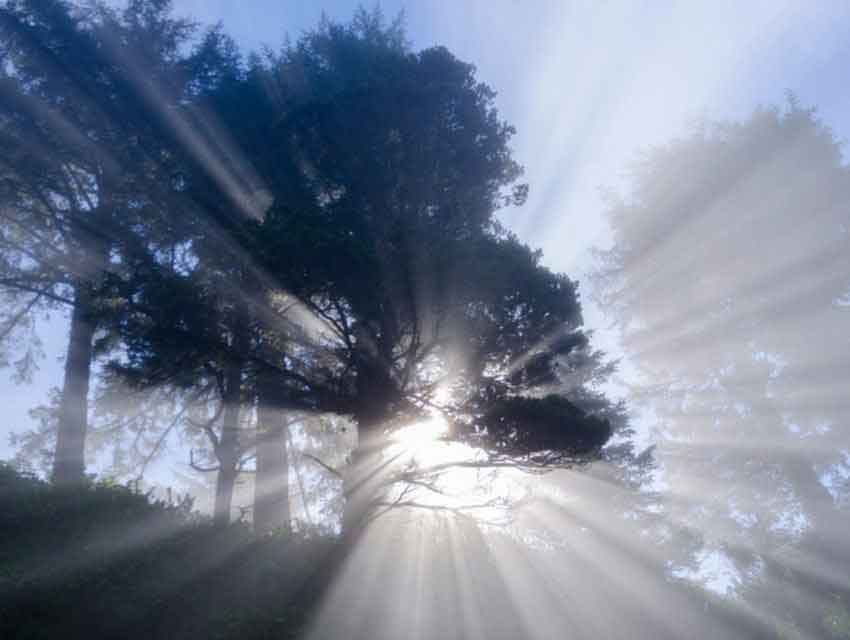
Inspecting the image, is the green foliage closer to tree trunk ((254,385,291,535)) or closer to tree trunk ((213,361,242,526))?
tree trunk ((213,361,242,526))

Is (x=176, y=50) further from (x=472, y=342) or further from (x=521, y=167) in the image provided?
(x=472, y=342)

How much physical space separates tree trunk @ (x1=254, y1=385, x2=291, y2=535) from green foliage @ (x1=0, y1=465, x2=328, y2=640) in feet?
8.92

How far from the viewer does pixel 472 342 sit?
11102mm

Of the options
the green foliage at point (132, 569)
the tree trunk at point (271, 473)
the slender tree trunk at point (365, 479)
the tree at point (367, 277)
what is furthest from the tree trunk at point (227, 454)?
the slender tree trunk at point (365, 479)

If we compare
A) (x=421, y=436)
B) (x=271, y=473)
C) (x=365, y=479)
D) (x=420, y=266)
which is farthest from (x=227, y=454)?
(x=420, y=266)

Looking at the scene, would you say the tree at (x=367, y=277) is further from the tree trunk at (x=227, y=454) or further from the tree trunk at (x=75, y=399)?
the tree trunk at (x=75, y=399)

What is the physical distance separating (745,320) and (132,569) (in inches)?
670

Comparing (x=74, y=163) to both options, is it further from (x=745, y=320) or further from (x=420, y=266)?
(x=745, y=320)

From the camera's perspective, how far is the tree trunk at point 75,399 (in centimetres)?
1275

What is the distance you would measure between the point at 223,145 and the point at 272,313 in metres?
4.30

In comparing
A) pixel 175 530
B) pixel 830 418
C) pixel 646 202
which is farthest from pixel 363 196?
pixel 830 418

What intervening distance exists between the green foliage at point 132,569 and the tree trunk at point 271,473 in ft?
8.92

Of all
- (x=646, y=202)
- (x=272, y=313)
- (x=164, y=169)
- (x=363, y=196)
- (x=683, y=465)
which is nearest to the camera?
(x=272, y=313)

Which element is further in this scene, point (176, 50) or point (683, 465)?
point (683, 465)
